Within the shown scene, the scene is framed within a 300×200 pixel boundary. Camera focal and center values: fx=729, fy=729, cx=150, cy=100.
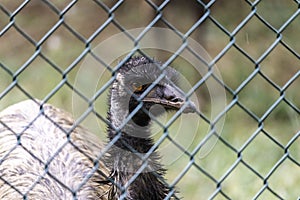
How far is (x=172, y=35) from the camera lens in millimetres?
6570

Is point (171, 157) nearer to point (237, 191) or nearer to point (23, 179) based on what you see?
point (23, 179)

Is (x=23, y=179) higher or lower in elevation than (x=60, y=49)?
lower

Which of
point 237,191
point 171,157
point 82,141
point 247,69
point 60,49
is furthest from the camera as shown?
point 60,49

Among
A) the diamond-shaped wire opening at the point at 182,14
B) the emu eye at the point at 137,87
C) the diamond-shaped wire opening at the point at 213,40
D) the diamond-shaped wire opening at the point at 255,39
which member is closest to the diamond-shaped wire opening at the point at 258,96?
the diamond-shaped wire opening at the point at 255,39

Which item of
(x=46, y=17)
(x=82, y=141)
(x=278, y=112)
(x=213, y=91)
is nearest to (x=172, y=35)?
(x=213, y=91)

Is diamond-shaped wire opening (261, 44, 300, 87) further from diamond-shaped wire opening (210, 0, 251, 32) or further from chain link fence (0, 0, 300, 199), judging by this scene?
diamond-shaped wire opening (210, 0, 251, 32)

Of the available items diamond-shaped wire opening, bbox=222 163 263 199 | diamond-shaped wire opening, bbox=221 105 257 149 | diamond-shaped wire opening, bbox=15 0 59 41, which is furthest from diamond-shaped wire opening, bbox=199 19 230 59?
diamond-shaped wire opening, bbox=222 163 263 199

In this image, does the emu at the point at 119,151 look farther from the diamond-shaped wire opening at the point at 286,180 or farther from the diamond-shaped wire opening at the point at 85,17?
the diamond-shaped wire opening at the point at 85,17

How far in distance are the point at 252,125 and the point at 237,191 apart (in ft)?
4.01

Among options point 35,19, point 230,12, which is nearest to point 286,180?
point 230,12

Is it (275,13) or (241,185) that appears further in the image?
(275,13)

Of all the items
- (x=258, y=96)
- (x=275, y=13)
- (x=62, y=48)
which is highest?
(x=275, y=13)

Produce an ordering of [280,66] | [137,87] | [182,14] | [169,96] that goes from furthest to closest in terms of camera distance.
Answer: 1. [182,14]
2. [280,66]
3. [137,87]
4. [169,96]

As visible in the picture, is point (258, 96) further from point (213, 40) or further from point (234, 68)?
point (213, 40)
